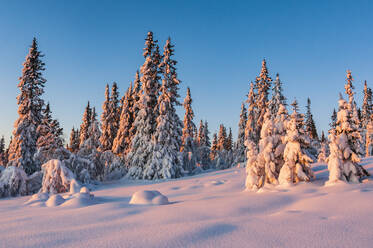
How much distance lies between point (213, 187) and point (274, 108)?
22.3 metres

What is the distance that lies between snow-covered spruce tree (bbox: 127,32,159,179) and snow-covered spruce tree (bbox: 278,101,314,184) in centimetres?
1364

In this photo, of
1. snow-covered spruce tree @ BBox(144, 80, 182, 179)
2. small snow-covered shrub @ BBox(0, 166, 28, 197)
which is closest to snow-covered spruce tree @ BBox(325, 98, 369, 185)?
snow-covered spruce tree @ BBox(144, 80, 182, 179)

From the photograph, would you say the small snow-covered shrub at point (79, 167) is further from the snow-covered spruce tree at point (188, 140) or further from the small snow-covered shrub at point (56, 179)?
the snow-covered spruce tree at point (188, 140)

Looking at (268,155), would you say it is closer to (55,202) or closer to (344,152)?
(344,152)

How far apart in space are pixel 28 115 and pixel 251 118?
2616 centimetres

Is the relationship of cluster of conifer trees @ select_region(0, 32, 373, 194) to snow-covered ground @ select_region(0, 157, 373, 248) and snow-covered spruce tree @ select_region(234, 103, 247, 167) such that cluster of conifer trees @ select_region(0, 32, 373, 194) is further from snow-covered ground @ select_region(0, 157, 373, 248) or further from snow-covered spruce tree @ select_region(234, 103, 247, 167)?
snow-covered ground @ select_region(0, 157, 373, 248)

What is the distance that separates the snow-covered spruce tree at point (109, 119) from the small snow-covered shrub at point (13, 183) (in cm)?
1987

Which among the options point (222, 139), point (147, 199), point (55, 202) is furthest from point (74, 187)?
point (222, 139)

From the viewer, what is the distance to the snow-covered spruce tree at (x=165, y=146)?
66.5ft

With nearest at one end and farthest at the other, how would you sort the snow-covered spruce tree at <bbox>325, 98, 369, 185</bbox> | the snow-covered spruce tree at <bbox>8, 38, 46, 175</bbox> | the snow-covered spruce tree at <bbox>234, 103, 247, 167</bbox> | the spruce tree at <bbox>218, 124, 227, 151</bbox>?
the snow-covered spruce tree at <bbox>325, 98, 369, 185</bbox>
the snow-covered spruce tree at <bbox>8, 38, 46, 175</bbox>
the snow-covered spruce tree at <bbox>234, 103, 247, 167</bbox>
the spruce tree at <bbox>218, 124, 227, 151</bbox>

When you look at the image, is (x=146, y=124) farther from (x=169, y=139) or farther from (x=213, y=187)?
(x=213, y=187)

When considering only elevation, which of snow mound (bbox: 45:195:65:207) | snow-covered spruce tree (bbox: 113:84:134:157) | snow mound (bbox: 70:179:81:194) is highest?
snow-covered spruce tree (bbox: 113:84:134:157)

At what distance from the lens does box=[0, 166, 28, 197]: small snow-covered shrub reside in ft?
43.1

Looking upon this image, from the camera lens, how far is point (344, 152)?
916 centimetres
